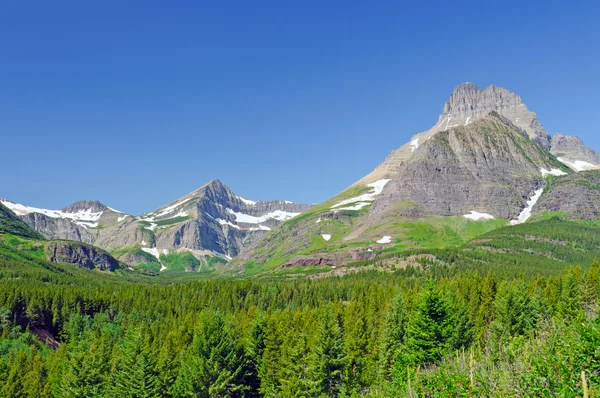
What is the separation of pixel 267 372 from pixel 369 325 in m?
28.0

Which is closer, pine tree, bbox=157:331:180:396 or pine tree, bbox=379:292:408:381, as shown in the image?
pine tree, bbox=379:292:408:381

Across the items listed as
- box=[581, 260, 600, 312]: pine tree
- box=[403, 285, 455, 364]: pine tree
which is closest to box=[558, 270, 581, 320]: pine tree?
box=[581, 260, 600, 312]: pine tree

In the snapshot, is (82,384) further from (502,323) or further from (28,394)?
(502,323)

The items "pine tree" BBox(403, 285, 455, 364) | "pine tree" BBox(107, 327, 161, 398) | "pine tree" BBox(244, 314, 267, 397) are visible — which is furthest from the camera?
"pine tree" BBox(244, 314, 267, 397)

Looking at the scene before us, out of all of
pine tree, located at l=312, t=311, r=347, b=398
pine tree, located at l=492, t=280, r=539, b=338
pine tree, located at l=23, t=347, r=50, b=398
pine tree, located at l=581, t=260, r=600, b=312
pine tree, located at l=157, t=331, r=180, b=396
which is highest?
pine tree, located at l=581, t=260, r=600, b=312

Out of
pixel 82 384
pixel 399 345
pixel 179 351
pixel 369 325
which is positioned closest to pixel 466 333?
pixel 399 345

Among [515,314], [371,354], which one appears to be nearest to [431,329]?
[371,354]

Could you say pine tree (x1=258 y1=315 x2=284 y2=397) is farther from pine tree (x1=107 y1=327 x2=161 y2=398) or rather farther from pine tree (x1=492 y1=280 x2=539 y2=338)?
pine tree (x1=492 y1=280 x2=539 y2=338)

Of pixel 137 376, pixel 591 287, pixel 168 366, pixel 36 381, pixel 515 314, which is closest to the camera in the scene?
pixel 137 376

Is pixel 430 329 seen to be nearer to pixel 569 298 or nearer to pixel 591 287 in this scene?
pixel 569 298

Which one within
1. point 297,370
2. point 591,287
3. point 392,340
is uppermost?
point 591,287

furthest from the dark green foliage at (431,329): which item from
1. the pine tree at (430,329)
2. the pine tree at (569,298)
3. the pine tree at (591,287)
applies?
the pine tree at (591,287)

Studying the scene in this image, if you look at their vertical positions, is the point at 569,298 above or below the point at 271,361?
above

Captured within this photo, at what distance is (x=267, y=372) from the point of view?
74.1 metres
